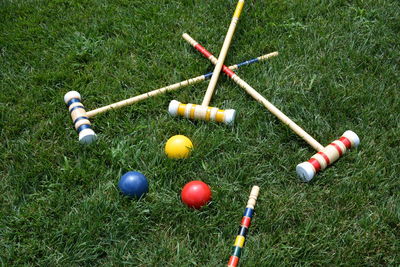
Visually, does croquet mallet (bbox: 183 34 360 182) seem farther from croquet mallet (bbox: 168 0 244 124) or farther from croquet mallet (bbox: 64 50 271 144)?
croquet mallet (bbox: 64 50 271 144)

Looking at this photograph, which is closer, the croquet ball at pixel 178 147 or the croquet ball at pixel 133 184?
the croquet ball at pixel 133 184

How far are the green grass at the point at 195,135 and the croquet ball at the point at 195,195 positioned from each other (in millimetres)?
64

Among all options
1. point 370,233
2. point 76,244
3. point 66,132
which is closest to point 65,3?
point 66,132

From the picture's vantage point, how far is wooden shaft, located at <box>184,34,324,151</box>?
9.59 feet

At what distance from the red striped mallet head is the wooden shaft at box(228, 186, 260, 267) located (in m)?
0.33

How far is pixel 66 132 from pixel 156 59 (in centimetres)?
112

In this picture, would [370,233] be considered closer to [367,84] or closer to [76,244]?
[367,84]

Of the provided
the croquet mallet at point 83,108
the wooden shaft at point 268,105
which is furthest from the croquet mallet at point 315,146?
the croquet mallet at point 83,108

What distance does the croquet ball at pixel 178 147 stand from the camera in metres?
2.79

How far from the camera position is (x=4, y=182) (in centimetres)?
272

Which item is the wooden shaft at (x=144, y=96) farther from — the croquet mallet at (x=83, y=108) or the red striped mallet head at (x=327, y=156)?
the red striped mallet head at (x=327, y=156)

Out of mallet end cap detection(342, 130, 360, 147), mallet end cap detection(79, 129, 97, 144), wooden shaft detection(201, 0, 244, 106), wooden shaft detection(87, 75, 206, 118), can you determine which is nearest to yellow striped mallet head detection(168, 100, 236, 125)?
wooden shaft detection(201, 0, 244, 106)

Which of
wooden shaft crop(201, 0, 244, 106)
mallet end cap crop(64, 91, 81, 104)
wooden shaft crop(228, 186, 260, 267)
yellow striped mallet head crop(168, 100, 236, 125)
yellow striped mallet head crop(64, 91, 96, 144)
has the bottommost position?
wooden shaft crop(228, 186, 260, 267)

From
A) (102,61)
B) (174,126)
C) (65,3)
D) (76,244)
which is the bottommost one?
(76,244)
